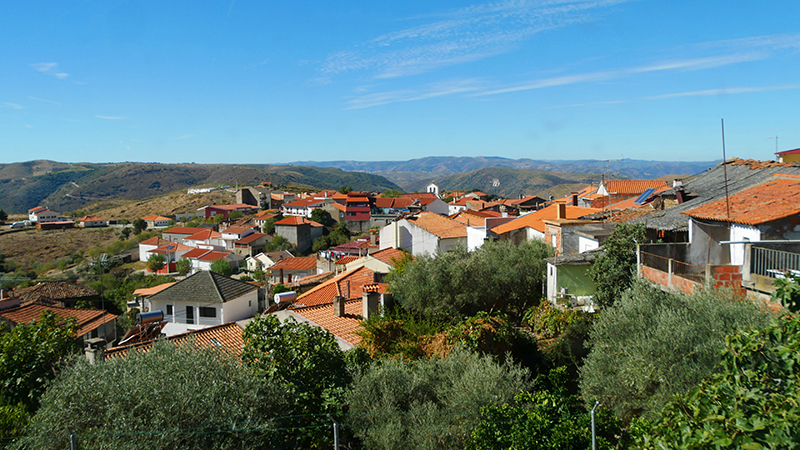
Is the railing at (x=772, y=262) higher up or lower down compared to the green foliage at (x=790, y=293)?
lower down

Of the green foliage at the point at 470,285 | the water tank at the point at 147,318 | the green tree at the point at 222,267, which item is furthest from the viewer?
the green tree at the point at 222,267

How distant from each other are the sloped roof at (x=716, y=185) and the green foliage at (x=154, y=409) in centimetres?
1126

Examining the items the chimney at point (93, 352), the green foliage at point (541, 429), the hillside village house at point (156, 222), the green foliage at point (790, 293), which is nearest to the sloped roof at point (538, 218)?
the green foliage at point (541, 429)

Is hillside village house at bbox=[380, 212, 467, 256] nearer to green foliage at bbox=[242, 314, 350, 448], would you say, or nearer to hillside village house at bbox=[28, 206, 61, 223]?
green foliage at bbox=[242, 314, 350, 448]

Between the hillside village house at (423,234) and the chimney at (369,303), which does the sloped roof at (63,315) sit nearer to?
the chimney at (369,303)

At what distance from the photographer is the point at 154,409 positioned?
6996 mm

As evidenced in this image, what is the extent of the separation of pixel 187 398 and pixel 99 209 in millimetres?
157435

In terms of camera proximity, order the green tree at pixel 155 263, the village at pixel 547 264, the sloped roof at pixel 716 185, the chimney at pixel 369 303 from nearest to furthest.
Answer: the village at pixel 547 264
the sloped roof at pixel 716 185
the chimney at pixel 369 303
the green tree at pixel 155 263

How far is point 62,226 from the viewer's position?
106 m

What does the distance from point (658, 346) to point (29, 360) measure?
42.8ft

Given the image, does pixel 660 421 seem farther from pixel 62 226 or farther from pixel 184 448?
pixel 62 226

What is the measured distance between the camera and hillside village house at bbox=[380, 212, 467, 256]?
113 feet

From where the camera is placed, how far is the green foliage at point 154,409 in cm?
668

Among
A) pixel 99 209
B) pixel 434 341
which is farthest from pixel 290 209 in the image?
pixel 434 341
